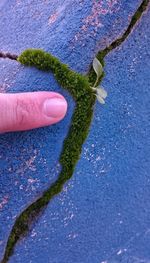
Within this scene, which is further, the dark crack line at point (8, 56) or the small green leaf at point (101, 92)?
the dark crack line at point (8, 56)

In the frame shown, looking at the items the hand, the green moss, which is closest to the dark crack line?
the green moss

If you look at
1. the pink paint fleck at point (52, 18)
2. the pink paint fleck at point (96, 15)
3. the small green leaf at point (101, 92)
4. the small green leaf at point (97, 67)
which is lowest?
the small green leaf at point (101, 92)

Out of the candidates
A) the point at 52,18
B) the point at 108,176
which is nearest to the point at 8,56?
the point at 52,18

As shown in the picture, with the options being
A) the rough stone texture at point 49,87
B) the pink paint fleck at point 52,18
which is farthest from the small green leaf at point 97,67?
the pink paint fleck at point 52,18

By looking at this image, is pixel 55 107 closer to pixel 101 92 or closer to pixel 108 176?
pixel 101 92

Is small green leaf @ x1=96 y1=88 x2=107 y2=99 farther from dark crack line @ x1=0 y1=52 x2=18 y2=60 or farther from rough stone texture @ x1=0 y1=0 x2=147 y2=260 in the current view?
dark crack line @ x1=0 y1=52 x2=18 y2=60

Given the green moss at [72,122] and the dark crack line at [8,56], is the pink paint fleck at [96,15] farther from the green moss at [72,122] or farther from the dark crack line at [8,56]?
the dark crack line at [8,56]

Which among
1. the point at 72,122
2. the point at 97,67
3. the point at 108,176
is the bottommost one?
the point at 108,176
